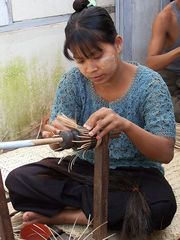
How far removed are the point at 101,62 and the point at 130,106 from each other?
0.80 feet

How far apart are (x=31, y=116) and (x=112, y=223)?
1425mm

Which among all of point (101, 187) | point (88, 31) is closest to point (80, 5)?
point (88, 31)

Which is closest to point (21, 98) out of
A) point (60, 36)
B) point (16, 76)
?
point (16, 76)

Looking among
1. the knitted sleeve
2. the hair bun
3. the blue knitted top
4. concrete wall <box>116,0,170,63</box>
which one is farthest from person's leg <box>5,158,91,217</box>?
concrete wall <box>116,0,170,63</box>

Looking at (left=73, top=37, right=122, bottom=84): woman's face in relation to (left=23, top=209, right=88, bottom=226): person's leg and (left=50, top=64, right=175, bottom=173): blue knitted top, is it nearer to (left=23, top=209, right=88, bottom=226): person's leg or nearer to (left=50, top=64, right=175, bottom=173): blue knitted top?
(left=50, top=64, right=175, bottom=173): blue knitted top

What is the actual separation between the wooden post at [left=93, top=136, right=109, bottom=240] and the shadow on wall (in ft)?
4.58

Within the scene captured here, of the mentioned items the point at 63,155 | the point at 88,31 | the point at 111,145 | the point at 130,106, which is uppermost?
the point at 88,31

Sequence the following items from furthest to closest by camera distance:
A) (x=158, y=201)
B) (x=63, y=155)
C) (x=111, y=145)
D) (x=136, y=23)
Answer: (x=136, y=23), (x=63, y=155), (x=111, y=145), (x=158, y=201)

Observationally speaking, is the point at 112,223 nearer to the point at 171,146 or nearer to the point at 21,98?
the point at 171,146

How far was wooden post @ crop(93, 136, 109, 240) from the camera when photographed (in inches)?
49.2

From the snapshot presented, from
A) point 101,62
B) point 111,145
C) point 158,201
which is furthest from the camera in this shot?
point 111,145

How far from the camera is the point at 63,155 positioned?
7.48ft

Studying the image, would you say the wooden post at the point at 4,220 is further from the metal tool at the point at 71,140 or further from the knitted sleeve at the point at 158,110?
the knitted sleeve at the point at 158,110

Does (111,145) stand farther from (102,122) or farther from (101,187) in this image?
(102,122)
